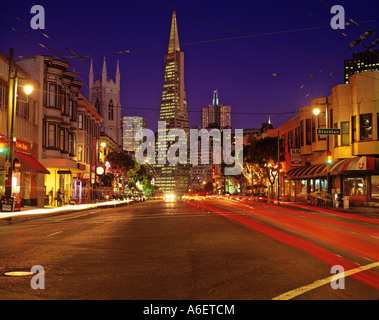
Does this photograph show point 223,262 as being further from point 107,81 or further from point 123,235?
point 107,81

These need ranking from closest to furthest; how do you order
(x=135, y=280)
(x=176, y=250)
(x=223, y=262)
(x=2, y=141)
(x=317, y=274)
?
(x=135, y=280) < (x=317, y=274) < (x=223, y=262) < (x=176, y=250) < (x=2, y=141)

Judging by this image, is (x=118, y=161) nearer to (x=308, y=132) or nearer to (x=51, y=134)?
(x=51, y=134)

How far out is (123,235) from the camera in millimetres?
16281

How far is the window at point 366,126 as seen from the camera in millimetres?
43625

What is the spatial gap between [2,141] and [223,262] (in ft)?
67.8

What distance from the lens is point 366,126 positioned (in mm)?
43938

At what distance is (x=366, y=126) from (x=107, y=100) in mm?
130192

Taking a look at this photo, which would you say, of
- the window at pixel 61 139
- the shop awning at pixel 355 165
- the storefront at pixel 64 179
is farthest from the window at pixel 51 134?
the shop awning at pixel 355 165

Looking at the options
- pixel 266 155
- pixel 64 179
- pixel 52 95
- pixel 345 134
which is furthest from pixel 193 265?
pixel 266 155

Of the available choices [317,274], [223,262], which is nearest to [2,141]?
[223,262]

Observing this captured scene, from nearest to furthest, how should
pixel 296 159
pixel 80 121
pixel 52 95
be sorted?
pixel 52 95
pixel 296 159
pixel 80 121

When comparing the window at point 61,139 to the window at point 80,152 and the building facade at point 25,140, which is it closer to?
the building facade at point 25,140

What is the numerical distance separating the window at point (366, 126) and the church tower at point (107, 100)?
119640mm
